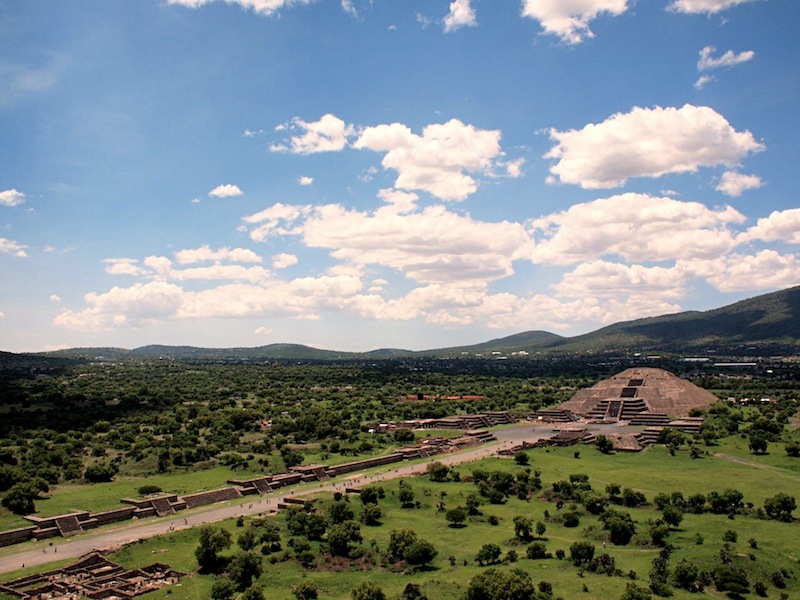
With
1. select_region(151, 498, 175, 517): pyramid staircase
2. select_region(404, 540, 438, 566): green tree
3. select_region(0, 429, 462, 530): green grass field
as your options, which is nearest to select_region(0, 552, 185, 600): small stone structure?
select_region(0, 429, 462, 530): green grass field

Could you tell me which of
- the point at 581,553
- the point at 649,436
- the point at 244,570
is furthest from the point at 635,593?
the point at 649,436

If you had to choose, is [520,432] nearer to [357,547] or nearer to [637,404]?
[637,404]

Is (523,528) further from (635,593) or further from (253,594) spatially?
(253,594)

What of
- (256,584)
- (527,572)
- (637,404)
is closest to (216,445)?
(256,584)

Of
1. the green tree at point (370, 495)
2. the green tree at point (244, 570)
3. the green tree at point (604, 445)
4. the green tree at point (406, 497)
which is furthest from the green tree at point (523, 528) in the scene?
the green tree at point (604, 445)

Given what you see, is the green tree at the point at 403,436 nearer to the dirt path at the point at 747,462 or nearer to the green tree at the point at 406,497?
the green tree at the point at 406,497

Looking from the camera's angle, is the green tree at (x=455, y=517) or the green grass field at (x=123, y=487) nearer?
the green tree at (x=455, y=517)
